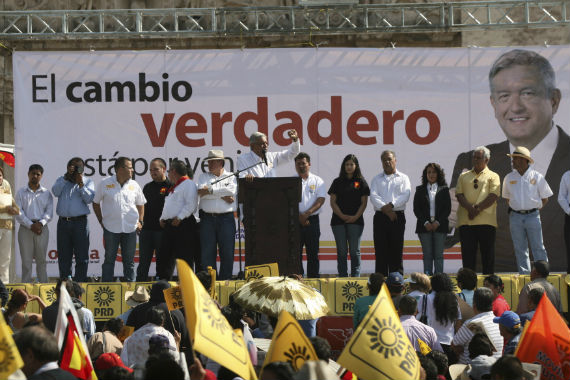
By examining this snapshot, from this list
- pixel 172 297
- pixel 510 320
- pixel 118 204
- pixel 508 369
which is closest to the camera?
pixel 508 369

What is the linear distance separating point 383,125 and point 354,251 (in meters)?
2.86

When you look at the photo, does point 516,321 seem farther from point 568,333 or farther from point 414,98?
point 414,98

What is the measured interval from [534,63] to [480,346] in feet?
27.7

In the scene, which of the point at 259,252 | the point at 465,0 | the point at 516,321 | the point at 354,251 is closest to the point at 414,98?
the point at 465,0

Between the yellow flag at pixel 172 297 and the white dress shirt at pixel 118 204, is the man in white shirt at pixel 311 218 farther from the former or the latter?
the yellow flag at pixel 172 297

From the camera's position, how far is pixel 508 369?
18.8 ft

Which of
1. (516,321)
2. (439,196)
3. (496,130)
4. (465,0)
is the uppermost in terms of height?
(465,0)

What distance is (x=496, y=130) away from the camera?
14867 millimetres

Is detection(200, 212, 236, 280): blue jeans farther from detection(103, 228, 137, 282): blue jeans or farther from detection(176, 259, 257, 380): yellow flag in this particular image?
detection(176, 259, 257, 380): yellow flag

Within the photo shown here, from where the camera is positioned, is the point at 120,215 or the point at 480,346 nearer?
the point at 480,346

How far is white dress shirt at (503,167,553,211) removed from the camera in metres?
12.6

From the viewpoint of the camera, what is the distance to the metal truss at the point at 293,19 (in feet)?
47.7

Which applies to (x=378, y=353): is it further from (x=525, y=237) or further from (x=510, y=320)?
(x=525, y=237)

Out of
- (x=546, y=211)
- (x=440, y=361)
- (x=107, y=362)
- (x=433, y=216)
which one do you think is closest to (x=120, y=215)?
(x=433, y=216)
